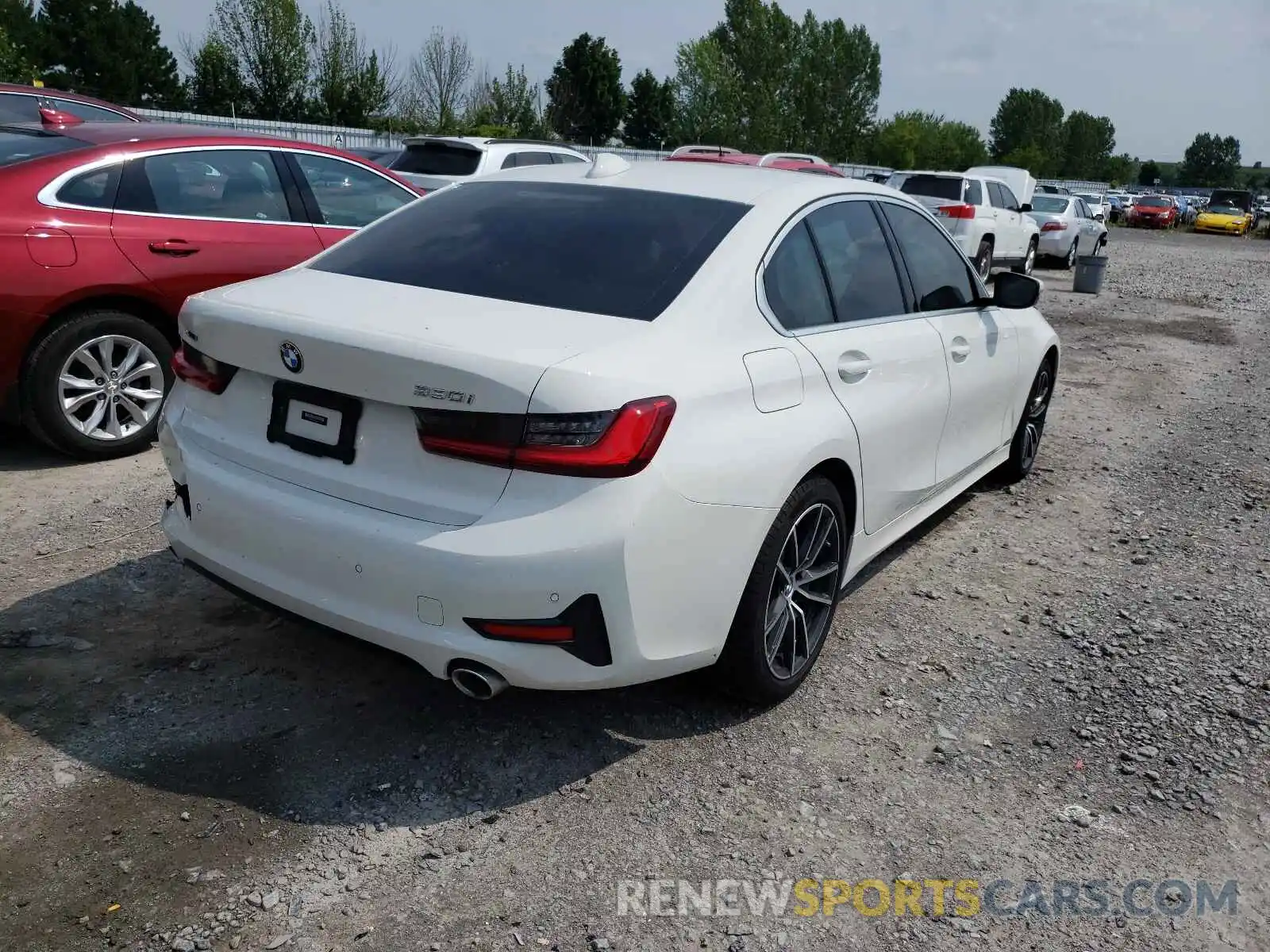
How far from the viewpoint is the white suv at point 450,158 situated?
12.1 m

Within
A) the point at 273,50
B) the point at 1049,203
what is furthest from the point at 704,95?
the point at 1049,203

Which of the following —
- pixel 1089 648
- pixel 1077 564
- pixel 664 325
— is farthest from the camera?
pixel 1077 564

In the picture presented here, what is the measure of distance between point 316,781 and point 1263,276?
2383 cm

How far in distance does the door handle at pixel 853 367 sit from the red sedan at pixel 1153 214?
4587 cm

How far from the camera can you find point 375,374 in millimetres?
2744

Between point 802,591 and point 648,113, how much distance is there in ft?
272

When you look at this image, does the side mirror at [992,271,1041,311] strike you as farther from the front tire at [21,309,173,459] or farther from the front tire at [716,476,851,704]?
the front tire at [21,309,173,459]

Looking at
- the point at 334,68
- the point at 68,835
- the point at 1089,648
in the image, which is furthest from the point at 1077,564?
the point at 334,68

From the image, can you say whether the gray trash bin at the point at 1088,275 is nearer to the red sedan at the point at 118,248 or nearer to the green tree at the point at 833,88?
the red sedan at the point at 118,248

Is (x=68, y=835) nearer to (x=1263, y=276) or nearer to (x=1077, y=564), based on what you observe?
(x=1077, y=564)

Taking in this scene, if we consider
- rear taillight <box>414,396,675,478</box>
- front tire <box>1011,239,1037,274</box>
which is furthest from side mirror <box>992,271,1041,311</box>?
front tire <box>1011,239,1037,274</box>

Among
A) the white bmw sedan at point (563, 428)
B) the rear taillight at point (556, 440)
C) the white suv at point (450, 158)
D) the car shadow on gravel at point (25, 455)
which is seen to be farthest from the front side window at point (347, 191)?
the white suv at point (450, 158)

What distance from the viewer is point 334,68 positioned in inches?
1844

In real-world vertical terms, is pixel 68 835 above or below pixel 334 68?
below
